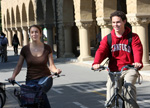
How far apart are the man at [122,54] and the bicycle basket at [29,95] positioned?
85cm

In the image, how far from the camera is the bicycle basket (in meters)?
5.57

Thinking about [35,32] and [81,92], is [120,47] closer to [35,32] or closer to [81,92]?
[35,32]

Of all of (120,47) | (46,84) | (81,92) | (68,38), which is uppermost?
(120,47)

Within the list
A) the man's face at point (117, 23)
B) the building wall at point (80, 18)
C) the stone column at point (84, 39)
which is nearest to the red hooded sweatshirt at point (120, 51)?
the man's face at point (117, 23)

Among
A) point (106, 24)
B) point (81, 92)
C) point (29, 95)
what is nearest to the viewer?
point (29, 95)

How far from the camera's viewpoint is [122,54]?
6027 millimetres

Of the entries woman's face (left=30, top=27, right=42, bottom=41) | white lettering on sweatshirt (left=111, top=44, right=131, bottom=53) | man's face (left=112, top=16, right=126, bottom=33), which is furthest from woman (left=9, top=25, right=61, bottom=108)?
man's face (left=112, top=16, right=126, bottom=33)

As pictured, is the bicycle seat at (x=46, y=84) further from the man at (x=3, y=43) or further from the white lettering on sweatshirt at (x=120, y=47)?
the man at (x=3, y=43)

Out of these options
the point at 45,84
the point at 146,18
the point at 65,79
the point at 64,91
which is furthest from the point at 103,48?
the point at 146,18

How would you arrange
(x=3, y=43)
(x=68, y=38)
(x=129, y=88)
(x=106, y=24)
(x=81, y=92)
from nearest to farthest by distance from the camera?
(x=129, y=88) → (x=81, y=92) → (x=106, y=24) → (x=3, y=43) → (x=68, y=38)

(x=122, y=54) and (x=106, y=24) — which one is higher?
(x=106, y=24)

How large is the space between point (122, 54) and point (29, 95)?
1379 mm

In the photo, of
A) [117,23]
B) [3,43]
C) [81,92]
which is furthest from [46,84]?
[3,43]

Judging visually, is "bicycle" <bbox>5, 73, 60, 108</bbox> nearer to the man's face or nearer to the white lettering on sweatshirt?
the white lettering on sweatshirt
